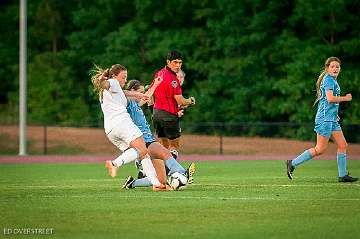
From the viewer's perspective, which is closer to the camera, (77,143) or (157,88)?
(157,88)

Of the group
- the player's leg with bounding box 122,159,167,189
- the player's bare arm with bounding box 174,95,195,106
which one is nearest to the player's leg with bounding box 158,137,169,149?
the player's bare arm with bounding box 174,95,195,106

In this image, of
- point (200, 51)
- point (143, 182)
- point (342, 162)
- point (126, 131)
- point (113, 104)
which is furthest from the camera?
point (200, 51)

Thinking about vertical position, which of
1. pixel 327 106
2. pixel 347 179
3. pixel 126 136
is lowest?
pixel 347 179

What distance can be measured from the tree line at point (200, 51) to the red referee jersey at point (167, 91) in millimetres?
26237

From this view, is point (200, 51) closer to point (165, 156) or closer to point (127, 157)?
point (165, 156)

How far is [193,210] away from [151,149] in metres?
3.55

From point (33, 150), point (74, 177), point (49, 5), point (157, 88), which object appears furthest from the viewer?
point (49, 5)

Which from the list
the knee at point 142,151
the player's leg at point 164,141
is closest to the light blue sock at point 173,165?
the knee at point 142,151

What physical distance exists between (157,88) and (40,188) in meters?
2.52

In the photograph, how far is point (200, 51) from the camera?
53500mm

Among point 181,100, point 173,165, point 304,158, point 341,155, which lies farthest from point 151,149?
point 341,155

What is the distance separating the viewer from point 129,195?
16125mm

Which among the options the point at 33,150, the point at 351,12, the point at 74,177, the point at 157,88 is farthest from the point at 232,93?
the point at 157,88

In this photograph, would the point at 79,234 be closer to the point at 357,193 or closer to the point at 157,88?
the point at 357,193
